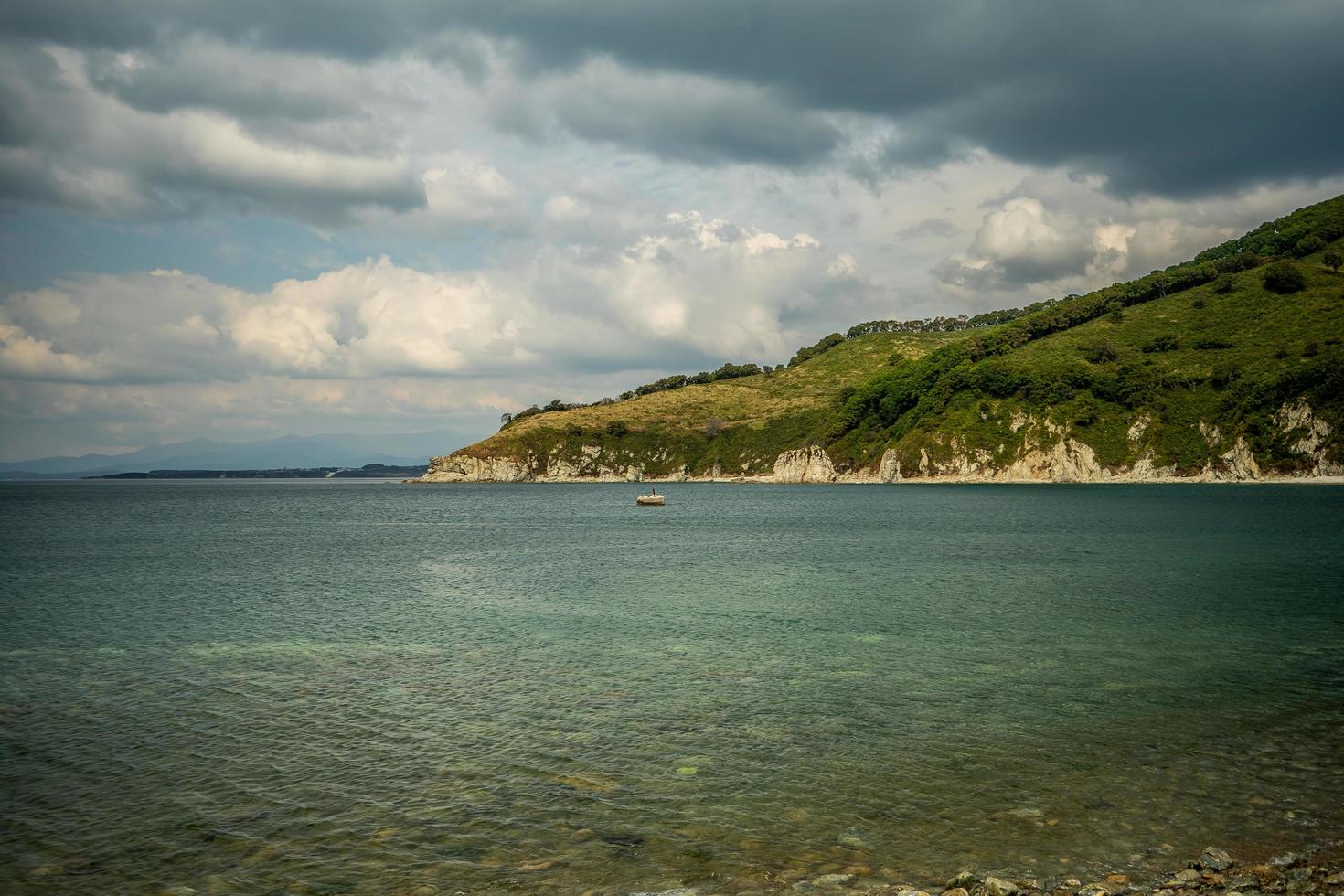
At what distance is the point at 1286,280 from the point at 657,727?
239m

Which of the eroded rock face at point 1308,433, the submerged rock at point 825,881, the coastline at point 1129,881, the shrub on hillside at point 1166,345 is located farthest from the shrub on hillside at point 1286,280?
the submerged rock at point 825,881

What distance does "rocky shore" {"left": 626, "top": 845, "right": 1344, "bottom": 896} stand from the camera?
11.3m

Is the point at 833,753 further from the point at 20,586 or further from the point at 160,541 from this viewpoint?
the point at 160,541

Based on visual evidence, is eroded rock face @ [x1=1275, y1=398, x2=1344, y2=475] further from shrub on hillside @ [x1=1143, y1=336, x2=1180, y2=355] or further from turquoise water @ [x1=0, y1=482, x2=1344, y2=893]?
turquoise water @ [x1=0, y1=482, x2=1344, y2=893]

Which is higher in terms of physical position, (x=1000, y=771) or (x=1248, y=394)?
(x=1248, y=394)

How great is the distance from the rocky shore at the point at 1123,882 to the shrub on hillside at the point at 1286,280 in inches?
9386

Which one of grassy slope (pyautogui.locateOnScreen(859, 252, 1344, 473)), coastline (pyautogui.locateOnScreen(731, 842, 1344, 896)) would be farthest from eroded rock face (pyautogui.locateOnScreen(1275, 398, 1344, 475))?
coastline (pyautogui.locateOnScreen(731, 842, 1344, 896))

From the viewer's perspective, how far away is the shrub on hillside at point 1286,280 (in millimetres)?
195000

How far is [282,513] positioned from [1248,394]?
198 meters

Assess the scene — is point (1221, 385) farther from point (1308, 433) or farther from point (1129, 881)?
point (1129, 881)

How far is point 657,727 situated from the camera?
66.3 ft

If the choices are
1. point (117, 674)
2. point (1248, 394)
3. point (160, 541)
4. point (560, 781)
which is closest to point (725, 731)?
point (560, 781)

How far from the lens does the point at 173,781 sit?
1667cm

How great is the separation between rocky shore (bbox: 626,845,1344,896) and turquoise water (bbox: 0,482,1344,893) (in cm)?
31
